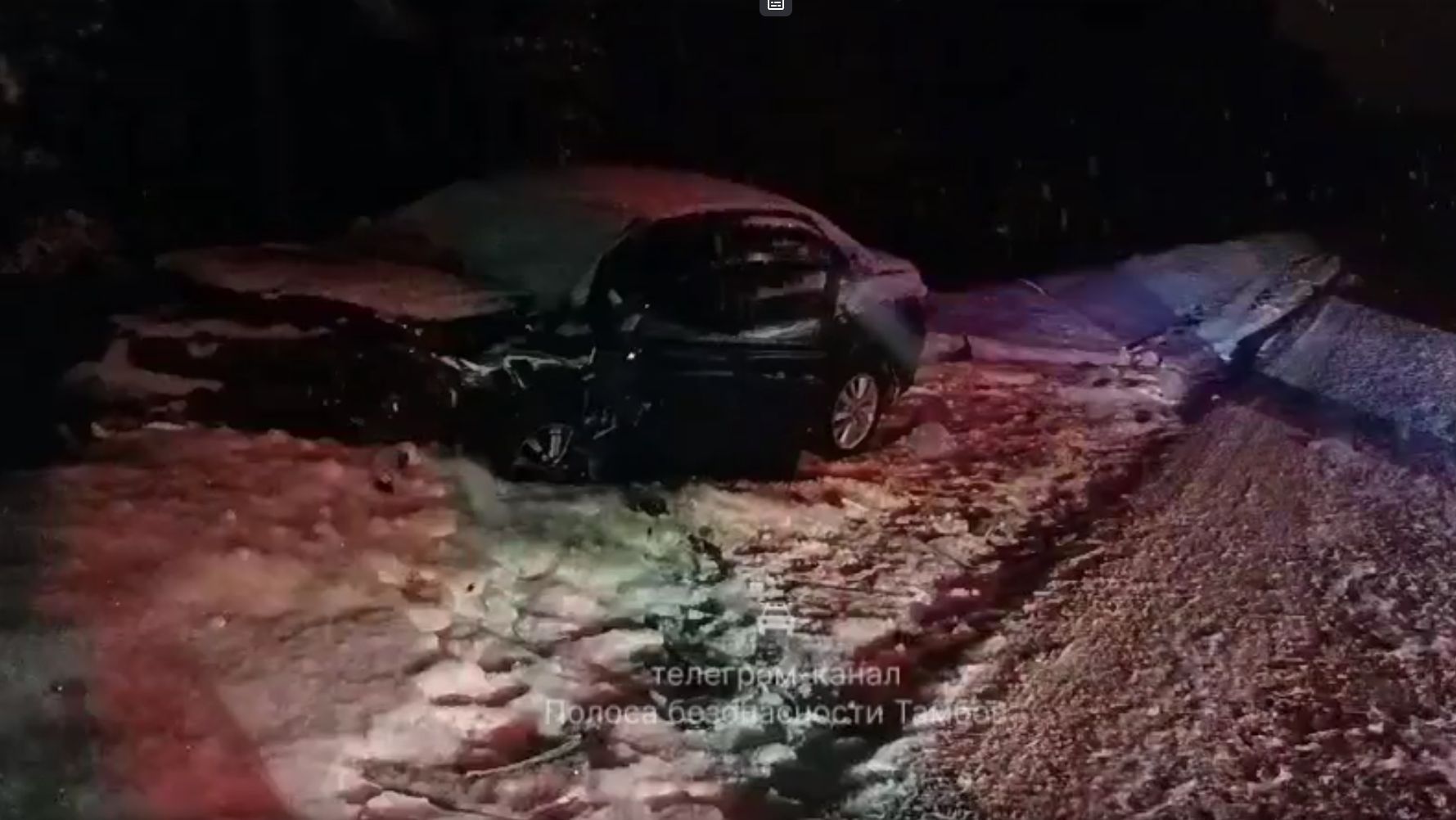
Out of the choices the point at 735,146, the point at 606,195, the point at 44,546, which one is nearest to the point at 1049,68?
the point at 735,146

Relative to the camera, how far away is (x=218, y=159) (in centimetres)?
242

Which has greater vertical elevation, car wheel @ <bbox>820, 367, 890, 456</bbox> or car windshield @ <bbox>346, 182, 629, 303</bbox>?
car windshield @ <bbox>346, 182, 629, 303</bbox>

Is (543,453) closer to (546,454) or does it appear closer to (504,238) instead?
(546,454)

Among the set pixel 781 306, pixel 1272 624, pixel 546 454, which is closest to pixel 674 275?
pixel 781 306

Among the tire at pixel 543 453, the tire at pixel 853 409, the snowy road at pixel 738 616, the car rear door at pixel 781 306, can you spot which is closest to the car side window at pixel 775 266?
the car rear door at pixel 781 306

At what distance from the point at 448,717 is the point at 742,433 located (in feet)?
2.44

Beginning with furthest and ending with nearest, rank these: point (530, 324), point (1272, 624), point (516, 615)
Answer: point (1272, 624) < point (530, 324) < point (516, 615)

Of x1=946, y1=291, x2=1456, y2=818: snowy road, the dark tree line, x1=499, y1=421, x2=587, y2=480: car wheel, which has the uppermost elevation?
A: the dark tree line

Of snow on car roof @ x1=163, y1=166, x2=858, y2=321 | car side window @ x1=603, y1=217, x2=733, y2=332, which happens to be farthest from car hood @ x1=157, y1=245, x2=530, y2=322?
car side window @ x1=603, y1=217, x2=733, y2=332

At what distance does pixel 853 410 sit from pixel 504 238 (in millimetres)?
693

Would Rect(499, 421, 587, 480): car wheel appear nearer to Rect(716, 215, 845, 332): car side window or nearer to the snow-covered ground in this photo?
the snow-covered ground

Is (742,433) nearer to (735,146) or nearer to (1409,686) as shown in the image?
(735,146)

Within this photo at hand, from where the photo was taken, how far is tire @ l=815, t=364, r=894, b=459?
2.49 m

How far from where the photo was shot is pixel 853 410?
98.7 inches
